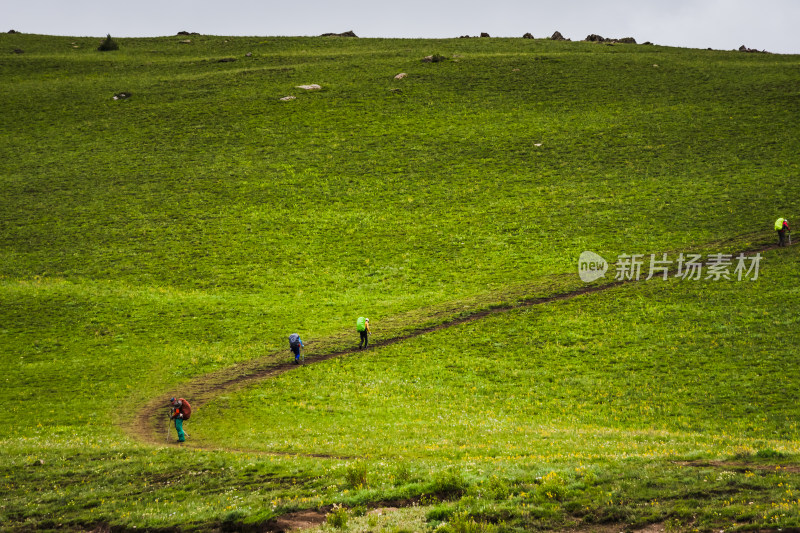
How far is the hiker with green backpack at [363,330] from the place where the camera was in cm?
3728

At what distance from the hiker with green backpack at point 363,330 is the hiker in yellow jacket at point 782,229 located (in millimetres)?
35268

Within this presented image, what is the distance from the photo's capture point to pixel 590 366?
110 ft

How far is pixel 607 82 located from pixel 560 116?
17.4m

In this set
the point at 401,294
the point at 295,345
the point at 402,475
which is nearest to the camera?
the point at 402,475

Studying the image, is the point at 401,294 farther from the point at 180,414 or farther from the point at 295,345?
the point at 180,414

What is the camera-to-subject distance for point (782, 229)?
46500 millimetres

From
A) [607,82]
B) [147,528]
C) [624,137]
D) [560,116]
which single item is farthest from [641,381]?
[607,82]

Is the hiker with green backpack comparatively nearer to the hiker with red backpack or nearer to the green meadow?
the green meadow

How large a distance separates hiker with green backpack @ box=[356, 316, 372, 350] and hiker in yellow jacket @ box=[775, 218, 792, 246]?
35.3m

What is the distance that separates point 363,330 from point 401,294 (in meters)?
10.9

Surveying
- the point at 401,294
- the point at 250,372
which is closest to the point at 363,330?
the point at 250,372

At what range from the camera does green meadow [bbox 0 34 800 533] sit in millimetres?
17031

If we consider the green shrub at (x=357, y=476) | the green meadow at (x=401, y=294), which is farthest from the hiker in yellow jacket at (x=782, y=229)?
the green shrub at (x=357, y=476)

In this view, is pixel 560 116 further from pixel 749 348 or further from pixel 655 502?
pixel 655 502
